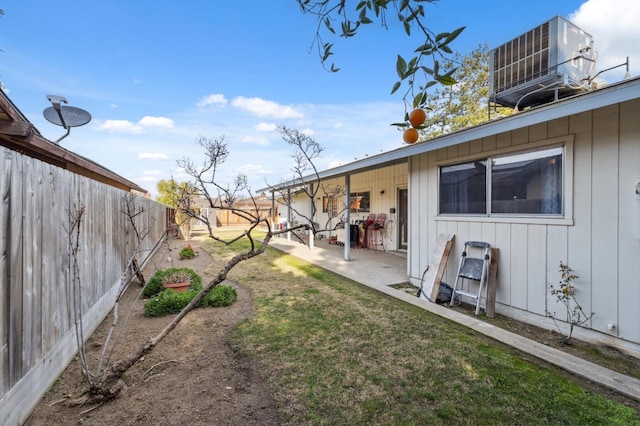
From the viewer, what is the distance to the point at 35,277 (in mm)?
2062

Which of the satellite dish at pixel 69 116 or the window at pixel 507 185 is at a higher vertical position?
the satellite dish at pixel 69 116

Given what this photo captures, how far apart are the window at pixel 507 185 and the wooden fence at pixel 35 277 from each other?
4.82 meters

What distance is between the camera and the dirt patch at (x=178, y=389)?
1.97 meters

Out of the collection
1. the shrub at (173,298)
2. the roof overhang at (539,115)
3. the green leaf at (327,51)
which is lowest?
the shrub at (173,298)

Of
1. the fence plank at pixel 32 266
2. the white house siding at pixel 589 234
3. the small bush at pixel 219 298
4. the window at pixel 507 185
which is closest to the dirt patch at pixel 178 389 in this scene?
the fence plank at pixel 32 266

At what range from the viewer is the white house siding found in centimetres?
285

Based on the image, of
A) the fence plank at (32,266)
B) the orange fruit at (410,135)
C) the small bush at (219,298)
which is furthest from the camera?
the small bush at (219,298)

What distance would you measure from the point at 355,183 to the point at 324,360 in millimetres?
9371

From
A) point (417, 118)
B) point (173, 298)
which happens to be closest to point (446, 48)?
point (417, 118)

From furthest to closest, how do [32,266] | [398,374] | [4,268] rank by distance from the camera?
[398,374]
[32,266]
[4,268]

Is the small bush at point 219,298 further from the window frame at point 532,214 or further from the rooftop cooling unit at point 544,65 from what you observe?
the rooftop cooling unit at point 544,65

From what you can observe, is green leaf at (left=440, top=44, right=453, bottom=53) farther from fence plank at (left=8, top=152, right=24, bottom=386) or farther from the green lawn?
fence plank at (left=8, top=152, right=24, bottom=386)

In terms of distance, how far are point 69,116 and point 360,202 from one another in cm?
866

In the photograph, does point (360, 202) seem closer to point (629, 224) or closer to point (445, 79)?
point (629, 224)
